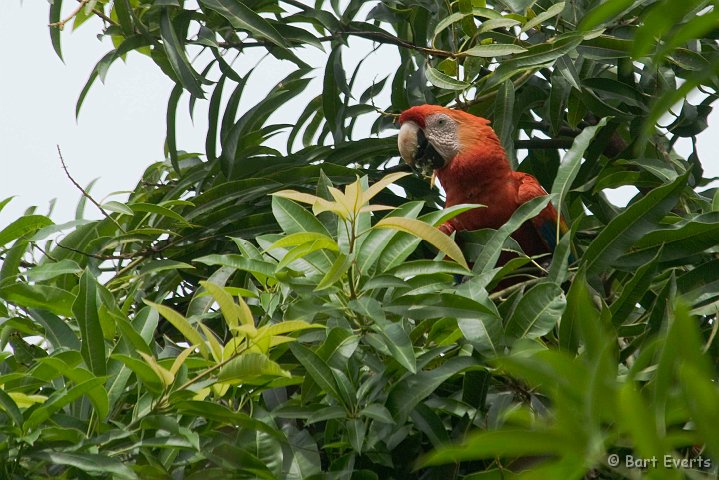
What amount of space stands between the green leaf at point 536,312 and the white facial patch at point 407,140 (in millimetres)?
1058

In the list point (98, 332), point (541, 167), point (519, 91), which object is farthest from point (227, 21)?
point (98, 332)

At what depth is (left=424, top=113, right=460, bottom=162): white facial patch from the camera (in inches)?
95.0

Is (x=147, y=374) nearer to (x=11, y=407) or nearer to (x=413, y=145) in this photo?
(x=11, y=407)

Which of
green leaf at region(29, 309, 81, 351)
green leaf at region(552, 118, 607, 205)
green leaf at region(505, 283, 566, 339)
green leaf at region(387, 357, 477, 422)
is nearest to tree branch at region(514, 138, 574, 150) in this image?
green leaf at region(552, 118, 607, 205)

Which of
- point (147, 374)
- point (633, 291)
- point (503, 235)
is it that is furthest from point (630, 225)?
point (147, 374)

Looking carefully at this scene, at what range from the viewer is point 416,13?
2.28 m

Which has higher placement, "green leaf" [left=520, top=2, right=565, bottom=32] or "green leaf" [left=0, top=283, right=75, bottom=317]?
"green leaf" [left=520, top=2, right=565, bottom=32]

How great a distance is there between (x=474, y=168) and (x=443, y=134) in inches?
5.3

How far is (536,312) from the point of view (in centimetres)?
139

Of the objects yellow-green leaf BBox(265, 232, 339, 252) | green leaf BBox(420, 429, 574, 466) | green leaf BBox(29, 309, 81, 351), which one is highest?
green leaf BBox(420, 429, 574, 466)

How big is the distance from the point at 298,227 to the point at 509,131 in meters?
0.85

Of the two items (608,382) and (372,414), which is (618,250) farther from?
(608,382)

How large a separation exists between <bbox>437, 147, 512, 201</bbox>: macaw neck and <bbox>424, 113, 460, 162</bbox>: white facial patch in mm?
30

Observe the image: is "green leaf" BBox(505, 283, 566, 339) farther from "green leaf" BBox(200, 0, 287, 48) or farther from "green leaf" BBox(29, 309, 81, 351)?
"green leaf" BBox(200, 0, 287, 48)
